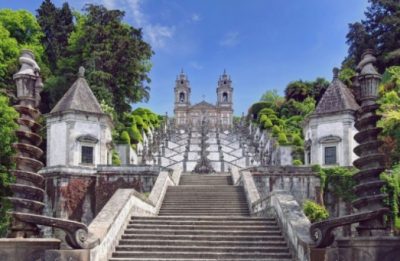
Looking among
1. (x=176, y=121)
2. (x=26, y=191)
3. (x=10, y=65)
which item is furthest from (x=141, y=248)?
(x=176, y=121)

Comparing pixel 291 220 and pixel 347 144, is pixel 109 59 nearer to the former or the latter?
pixel 347 144

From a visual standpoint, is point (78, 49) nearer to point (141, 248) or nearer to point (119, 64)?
A: point (119, 64)

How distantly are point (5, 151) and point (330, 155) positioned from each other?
18.8 metres

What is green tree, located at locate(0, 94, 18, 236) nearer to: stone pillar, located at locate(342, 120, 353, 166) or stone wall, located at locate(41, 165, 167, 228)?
stone wall, located at locate(41, 165, 167, 228)

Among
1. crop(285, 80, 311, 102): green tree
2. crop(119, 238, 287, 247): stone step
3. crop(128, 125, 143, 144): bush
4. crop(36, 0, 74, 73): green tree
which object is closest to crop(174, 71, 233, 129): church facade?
crop(285, 80, 311, 102): green tree

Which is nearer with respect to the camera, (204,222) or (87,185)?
(204,222)

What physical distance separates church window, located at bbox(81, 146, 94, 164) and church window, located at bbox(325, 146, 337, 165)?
1434 centimetres

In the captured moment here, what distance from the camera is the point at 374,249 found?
8.33 meters

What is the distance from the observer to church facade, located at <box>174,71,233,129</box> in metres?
103

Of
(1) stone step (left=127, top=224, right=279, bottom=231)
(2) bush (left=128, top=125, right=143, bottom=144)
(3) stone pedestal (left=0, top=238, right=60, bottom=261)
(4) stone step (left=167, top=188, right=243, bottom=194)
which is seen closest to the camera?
(3) stone pedestal (left=0, top=238, right=60, bottom=261)

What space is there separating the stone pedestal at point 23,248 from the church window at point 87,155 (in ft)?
67.1

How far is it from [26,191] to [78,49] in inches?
1396

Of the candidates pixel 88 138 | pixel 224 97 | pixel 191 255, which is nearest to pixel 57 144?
pixel 88 138

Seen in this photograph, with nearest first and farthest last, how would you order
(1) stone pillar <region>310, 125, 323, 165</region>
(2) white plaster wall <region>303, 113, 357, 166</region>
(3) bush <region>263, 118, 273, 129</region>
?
(2) white plaster wall <region>303, 113, 357, 166</region>, (1) stone pillar <region>310, 125, 323, 165</region>, (3) bush <region>263, 118, 273, 129</region>
